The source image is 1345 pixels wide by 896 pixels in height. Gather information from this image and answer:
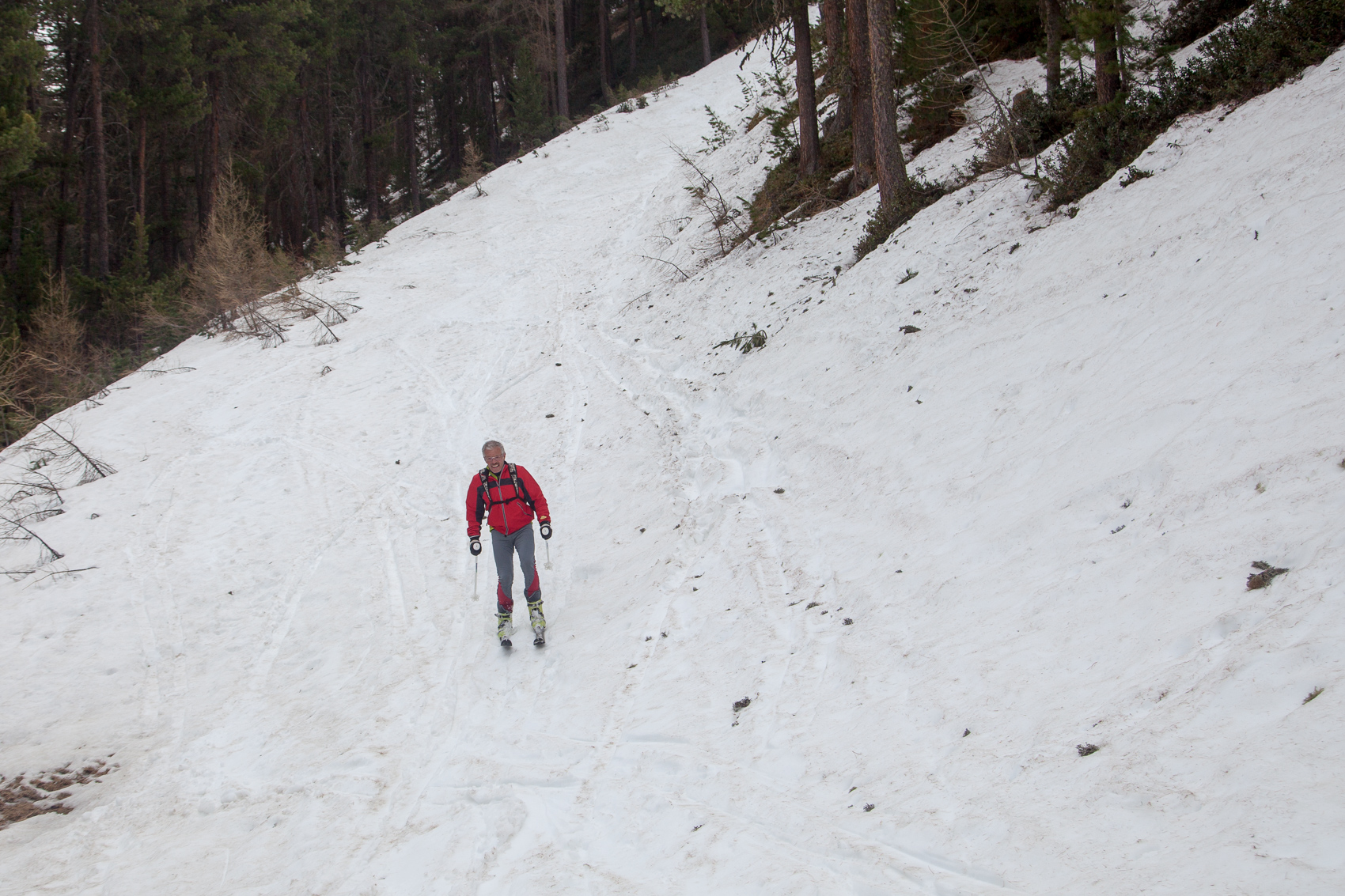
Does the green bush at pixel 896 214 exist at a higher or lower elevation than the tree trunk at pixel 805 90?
lower

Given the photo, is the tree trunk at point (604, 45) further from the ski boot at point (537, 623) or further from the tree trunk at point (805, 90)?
the ski boot at point (537, 623)

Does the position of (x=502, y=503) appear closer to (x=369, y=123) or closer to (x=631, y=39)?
(x=369, y=123)

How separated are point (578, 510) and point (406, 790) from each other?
13.5 feet

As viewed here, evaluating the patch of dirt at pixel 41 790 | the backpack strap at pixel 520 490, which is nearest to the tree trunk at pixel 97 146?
the patch of dirt at pixel 41 790

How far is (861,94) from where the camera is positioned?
12.7 meters

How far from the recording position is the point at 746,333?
1145 centimetres

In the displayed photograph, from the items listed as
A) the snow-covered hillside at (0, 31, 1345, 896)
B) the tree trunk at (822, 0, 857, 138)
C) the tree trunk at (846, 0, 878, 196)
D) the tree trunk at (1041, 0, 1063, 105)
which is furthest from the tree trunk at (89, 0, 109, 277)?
the tree trunk at (1041, 0, 1063, 105)

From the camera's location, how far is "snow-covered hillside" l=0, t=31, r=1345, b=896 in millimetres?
3646

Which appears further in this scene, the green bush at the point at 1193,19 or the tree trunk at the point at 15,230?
the tree trunk at the point at 15,230

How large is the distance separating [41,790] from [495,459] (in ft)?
13.2

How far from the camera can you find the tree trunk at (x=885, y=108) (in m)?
11.0

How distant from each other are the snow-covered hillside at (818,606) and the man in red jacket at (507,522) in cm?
42

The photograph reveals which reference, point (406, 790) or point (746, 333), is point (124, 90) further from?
point (406, 790)

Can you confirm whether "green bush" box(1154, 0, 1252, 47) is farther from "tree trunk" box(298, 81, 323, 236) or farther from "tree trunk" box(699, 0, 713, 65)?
"tree trunk" box(699, 0, 713, 65)
